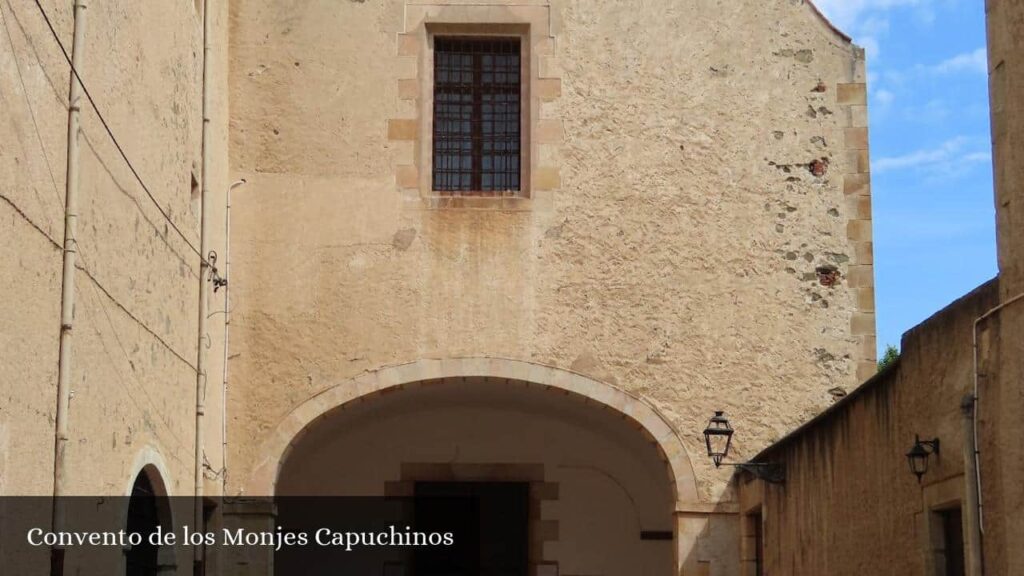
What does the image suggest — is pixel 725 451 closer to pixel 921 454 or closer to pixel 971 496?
pixel 921 454

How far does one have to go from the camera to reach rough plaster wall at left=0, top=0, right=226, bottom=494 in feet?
20.2

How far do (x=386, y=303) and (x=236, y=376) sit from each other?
3.60ft

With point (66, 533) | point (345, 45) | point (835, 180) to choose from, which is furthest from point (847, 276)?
point (66, 533)

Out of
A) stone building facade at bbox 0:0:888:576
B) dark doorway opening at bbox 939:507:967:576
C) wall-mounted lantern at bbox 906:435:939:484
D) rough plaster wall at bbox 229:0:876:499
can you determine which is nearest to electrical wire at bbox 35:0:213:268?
stone building facade at bbox 0:0:888:576

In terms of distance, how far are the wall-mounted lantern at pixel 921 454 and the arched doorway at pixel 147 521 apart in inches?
150

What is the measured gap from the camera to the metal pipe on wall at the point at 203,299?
9766 mm

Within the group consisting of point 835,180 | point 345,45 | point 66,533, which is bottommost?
point 66,533

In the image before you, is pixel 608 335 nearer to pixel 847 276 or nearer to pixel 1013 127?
pixel 847 276

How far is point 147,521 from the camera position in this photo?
29.0 feet

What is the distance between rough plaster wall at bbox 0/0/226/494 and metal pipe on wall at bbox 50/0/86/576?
66mm

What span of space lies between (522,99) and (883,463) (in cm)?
466

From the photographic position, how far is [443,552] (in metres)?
13.4

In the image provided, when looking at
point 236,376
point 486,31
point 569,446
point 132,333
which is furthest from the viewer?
point 569,446

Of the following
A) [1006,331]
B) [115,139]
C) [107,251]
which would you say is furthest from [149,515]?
[1006,331]
